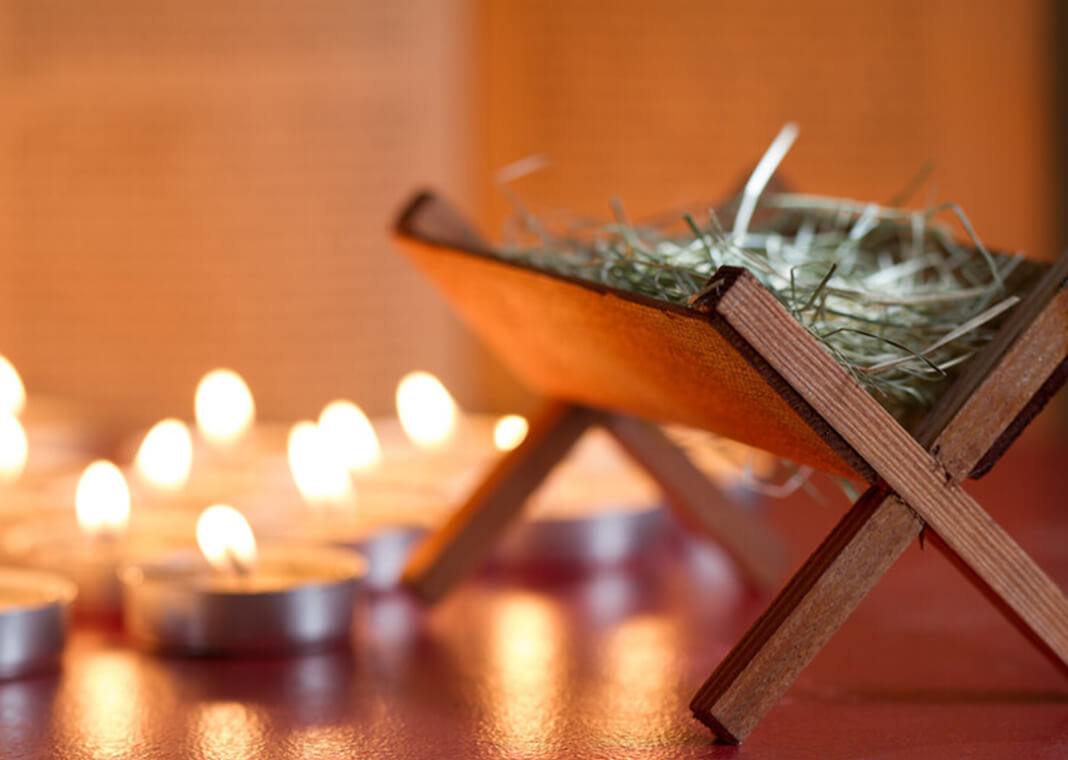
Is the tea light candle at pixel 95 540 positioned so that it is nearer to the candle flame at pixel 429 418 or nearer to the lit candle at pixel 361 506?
the lit candle at pixel 361 506

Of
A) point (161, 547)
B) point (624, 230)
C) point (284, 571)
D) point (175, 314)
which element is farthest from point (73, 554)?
point (175, 314)

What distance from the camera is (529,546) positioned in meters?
0.95

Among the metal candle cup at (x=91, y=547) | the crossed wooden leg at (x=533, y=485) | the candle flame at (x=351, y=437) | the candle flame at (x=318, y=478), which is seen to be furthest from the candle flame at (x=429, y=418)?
the crossed wooden leg at (x=533, y=485)

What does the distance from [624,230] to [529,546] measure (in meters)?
0.30

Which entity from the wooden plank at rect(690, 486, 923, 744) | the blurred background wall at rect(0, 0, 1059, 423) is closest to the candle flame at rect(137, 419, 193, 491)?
the wooden plank at rect(690, 486, 923, 744)

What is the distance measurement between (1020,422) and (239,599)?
369 mm

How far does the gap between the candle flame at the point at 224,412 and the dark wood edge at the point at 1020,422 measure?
866mm

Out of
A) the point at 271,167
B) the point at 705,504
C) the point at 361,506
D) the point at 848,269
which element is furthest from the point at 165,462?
the point at 271,167

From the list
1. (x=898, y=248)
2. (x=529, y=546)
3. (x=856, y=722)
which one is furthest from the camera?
(x=529, y=546)

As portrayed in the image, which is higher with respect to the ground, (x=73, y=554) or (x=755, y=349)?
(x=755, y=349)

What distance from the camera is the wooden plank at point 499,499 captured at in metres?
0.83

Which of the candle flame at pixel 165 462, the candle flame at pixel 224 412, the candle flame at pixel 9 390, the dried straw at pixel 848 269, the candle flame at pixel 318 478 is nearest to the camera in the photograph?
the dried straw at pixel 848 269

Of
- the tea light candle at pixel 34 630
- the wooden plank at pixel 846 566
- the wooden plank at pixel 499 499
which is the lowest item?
the tea light candle at pixel 34 630

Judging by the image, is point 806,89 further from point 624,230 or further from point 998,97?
point 624,230
